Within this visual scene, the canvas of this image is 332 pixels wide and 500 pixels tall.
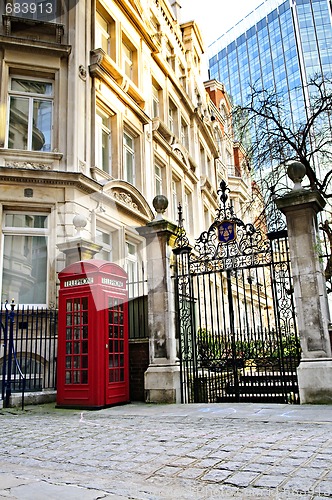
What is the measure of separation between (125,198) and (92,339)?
7587 millimetres

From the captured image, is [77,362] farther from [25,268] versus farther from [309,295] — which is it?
[25,268]

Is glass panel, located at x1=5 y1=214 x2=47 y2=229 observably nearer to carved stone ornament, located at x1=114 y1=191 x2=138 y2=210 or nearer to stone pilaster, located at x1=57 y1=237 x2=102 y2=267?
stone pilaster, located at x1=57 y1=237 x2=102 y2=267

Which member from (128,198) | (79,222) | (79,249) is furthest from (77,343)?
(128,198)

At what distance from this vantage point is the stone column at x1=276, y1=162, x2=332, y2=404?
794 centimetres

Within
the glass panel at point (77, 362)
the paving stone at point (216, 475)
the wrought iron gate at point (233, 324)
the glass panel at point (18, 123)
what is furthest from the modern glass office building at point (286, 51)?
the paving stone at point (216, 475)

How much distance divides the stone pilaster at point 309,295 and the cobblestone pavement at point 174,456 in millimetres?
639

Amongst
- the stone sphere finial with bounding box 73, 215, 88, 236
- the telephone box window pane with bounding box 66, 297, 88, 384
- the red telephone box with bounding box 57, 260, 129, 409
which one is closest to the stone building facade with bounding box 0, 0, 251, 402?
the stone sphere finial with bounding box 73, 215, 88, 236

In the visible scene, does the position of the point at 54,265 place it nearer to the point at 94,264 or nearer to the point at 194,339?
the point at 94,264

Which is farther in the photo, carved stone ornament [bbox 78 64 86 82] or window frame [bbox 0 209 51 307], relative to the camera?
carved stone ornament [bbox 78 64 86 82]

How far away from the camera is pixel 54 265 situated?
41.8 feet

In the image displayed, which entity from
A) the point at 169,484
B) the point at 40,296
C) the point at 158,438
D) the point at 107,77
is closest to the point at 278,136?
the point at 107,77

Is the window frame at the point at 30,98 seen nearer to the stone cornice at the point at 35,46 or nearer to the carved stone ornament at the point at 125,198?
the stone cornice at the point at 35,46

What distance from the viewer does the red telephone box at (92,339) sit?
877cm

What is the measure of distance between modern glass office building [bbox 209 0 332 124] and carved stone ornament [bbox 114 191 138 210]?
522 centimetres
